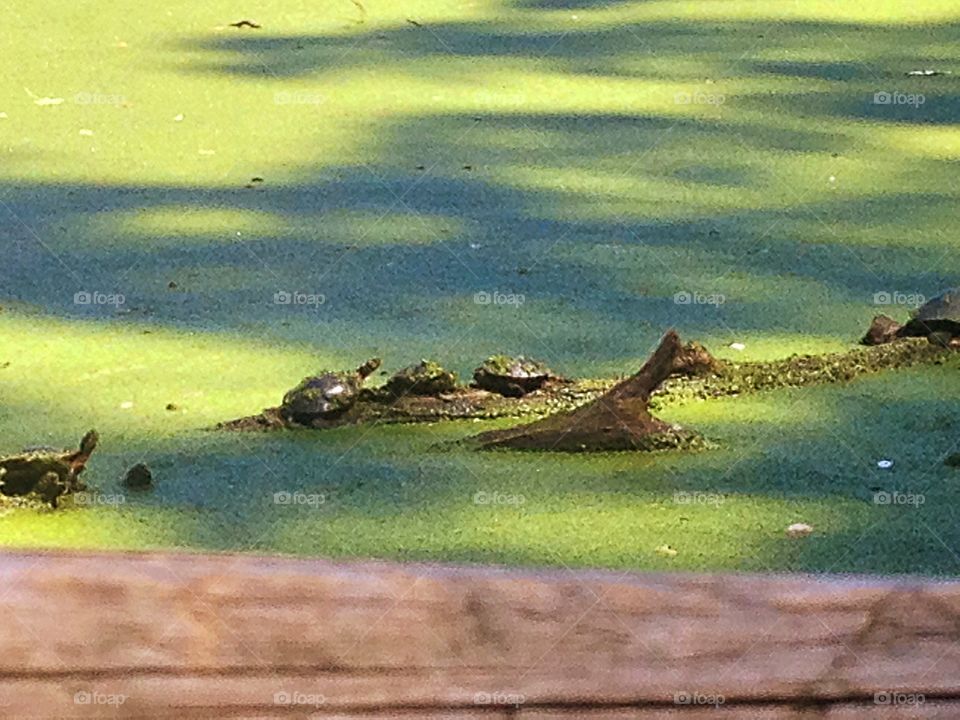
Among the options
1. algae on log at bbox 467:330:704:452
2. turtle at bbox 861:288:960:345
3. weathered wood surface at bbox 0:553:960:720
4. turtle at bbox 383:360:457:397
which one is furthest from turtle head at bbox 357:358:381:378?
weathered wood surface at bbox 0:553:960:720

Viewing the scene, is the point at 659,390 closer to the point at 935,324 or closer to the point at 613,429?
the point at 613,429

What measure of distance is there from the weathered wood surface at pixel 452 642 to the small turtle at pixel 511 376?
5.12 feet

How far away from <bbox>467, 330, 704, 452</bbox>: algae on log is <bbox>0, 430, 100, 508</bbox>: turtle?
1.39 ft

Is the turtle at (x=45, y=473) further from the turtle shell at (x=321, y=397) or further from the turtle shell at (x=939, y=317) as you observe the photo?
the turtle shell at (x=939, y=317)

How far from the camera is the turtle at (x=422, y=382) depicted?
7.18 ft

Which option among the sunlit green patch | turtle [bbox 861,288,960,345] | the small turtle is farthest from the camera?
turtle [bbox 861,288,960,345]

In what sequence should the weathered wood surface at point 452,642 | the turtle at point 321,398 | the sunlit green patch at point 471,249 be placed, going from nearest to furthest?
the weathered wood surface at point 452,642
the sunlit green patch at point 471,249
the turtle at point 321,398

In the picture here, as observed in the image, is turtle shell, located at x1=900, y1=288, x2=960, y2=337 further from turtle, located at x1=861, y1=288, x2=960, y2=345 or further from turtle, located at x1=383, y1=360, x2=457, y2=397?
turtle, located at x1=383, y1=360, x2=457, y2=397

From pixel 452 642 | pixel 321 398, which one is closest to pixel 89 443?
pixel 321 398

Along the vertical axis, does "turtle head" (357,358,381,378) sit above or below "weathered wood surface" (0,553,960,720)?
below

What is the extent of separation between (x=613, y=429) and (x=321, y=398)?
→ 0.33 m

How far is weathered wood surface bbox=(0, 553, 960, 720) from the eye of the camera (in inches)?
24.9

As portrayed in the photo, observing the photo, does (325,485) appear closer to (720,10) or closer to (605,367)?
(605,367)

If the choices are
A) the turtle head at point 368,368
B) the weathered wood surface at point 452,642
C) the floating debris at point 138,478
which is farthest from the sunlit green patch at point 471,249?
the weathered wood surface at point 452,642
